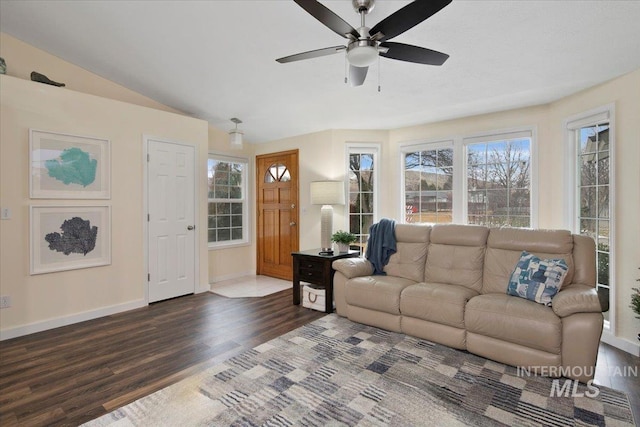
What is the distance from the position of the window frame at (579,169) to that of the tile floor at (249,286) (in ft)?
12.4

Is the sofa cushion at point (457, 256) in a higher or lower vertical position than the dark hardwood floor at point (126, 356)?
higher

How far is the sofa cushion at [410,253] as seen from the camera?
3623 millimetres

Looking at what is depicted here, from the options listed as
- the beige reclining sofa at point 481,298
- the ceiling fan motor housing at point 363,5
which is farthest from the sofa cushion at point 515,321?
the ceiling fan motor housing at point 363,5

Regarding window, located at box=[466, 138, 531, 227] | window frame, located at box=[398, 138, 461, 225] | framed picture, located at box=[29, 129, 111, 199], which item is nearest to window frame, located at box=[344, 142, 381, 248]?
window frame, located at box=[398, 138, 461, 225]

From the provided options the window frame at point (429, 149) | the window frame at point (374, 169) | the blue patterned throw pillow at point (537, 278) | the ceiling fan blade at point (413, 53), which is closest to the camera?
the ceiling fan blade at point (413, 53)

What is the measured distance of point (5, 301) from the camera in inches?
123

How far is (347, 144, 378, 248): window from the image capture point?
197 inches

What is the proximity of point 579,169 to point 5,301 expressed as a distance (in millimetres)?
6022

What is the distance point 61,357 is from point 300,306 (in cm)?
236

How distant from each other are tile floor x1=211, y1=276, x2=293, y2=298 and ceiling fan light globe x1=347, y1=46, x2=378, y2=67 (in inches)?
135

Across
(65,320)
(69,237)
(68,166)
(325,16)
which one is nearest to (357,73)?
(325,16)

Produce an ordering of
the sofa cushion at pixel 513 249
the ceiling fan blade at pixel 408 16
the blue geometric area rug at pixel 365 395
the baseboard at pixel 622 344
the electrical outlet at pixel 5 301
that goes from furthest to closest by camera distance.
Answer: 1. the electrical outlet at pixel 5 301
2. the sofa cushion at pixel 513 249
3. the baseboard at pixel 622 344
4. the blue geometric area rug at pixel 365 395
5. the ceiling fan blade at pixel 408 16

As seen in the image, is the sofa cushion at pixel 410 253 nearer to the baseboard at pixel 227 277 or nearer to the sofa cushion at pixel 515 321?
the sofa cushion at pixel 515 321

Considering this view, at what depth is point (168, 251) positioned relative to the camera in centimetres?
437
